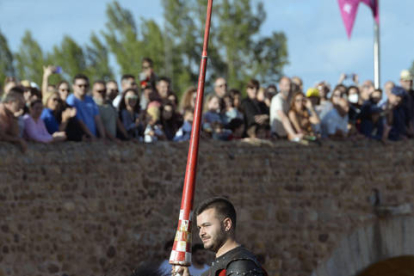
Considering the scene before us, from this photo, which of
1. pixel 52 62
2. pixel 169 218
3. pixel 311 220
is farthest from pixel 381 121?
pixel 52 62

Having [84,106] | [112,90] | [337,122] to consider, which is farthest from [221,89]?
[84,106]

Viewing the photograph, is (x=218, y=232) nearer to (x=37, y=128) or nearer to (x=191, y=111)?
(x=37, y=128)

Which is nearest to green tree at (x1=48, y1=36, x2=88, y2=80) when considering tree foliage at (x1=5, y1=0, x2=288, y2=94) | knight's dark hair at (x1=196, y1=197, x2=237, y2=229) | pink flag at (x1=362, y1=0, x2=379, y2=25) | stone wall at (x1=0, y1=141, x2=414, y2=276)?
tree foliage at (x1=5, y1=0, x2=288, y2=94)

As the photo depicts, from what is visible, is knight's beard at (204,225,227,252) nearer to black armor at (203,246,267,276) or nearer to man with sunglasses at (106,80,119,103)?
black armor at (203,246,267,276)

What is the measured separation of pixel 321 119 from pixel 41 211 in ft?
16.0

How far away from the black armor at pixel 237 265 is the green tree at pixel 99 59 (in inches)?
1110

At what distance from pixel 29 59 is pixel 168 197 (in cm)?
2333

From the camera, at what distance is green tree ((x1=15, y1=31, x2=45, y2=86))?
33469mm

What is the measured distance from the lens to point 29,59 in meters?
33.9

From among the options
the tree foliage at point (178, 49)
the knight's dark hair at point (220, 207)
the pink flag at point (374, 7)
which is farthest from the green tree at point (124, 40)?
the knight's dark hair at point (220, 207)

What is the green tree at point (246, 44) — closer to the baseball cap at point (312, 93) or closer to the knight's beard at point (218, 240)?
the baseball cap at point (312, 93)

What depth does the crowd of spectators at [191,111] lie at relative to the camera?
10148mm

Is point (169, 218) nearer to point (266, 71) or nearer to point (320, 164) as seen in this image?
point (320, 164)

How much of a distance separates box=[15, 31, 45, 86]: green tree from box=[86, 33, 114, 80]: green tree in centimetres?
173
